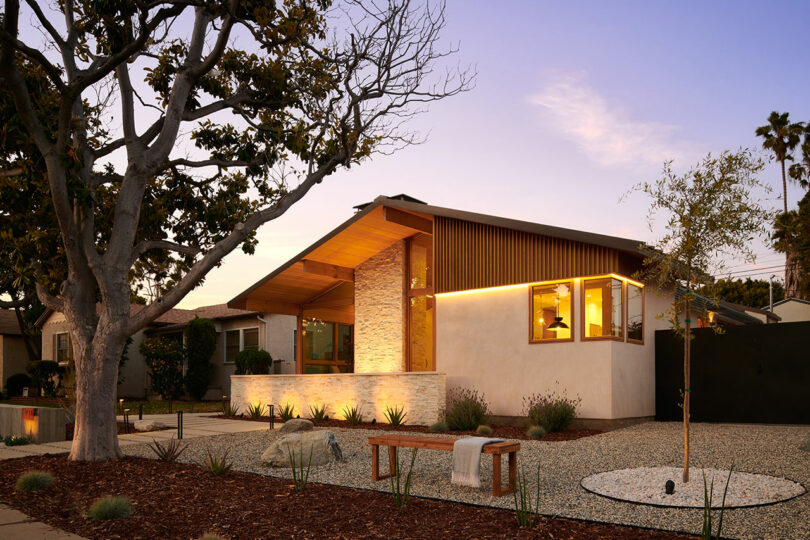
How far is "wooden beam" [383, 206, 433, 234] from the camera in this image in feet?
54.2

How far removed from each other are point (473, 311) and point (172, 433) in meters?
7.09

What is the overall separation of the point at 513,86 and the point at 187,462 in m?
9.41

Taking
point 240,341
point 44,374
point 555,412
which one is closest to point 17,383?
point 44,374

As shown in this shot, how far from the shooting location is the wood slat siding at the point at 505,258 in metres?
13.6

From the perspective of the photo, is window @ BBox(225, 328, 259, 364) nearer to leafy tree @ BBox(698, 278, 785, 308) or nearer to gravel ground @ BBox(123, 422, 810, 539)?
gravel ground @ BBox(123, 422, 810, 539)

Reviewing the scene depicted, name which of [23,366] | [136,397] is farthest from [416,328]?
[23,366]

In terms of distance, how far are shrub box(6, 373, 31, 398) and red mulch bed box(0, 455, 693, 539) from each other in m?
26.5

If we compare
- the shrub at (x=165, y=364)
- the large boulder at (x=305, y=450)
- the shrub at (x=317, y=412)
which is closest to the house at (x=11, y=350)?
the shrub at (x=165, y=364)

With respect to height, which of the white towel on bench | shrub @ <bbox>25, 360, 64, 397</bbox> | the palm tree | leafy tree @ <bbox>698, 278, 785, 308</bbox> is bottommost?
shrub @ <bbox>25, 360, 64, 397</bbox>

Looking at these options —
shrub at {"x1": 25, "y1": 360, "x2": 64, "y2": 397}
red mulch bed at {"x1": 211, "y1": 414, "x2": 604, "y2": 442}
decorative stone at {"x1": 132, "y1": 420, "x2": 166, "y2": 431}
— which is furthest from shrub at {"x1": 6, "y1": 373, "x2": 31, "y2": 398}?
red mulch bed at {"x1": 211, "y1": 414, "x2": 604, "y2": 442}

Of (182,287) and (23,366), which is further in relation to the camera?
(23,366)

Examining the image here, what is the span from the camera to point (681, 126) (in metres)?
15.4

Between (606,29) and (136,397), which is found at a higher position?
(606,29)

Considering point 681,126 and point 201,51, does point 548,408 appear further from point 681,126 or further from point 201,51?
point 201,51
